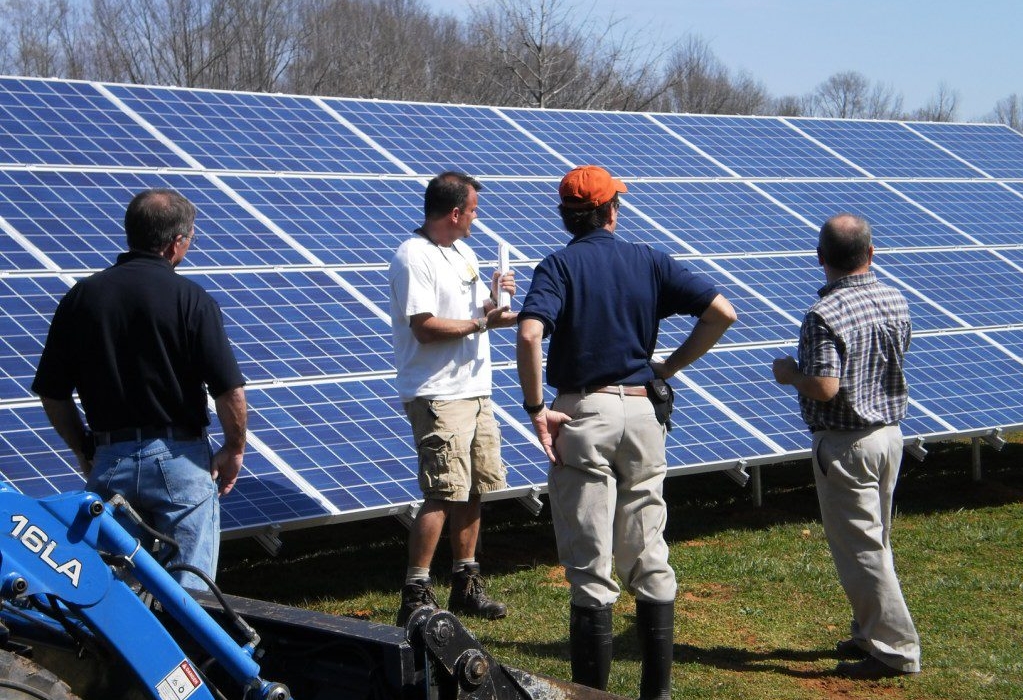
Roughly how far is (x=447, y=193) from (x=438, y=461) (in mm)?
1369

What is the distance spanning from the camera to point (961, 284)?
10992 millimetres

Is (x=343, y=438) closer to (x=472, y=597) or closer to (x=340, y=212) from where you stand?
(x=472, y=597)

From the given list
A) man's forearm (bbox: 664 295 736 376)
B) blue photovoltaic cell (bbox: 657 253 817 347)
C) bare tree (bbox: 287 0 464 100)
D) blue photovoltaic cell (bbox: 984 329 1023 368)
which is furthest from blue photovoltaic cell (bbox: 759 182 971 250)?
bare tree (bbox: 287 0 464 100)

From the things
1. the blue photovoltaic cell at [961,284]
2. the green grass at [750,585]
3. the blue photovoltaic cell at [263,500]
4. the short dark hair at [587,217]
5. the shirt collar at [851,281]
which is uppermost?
the short dark hair at [587,217]

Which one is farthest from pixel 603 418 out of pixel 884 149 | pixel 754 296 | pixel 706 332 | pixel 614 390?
pixel 884 149

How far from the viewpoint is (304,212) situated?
29.1ft

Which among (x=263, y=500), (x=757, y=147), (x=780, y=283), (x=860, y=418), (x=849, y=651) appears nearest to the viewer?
(x=860, y=418)

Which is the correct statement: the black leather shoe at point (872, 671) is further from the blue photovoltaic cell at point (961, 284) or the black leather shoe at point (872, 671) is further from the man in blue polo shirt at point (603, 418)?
the blue photovoltaic cell at point (961, 284)

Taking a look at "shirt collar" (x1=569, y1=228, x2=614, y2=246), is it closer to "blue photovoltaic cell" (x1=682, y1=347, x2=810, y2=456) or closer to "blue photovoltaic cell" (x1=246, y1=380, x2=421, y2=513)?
"blue photovoltaic cell" (x1=246, y1=380, x2=421, y2=513)

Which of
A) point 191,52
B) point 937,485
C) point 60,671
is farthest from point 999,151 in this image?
point 191,52

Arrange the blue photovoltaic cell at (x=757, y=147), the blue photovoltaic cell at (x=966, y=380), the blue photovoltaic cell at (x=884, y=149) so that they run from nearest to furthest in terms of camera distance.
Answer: the blue photovoltaic cell at (x=966, y=380) → the blue photovoltaic cell at (x=757, y=147) → the blue photovoltaic cell at (x=884, y=149)

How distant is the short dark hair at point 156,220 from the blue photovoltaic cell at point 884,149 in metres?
9.54

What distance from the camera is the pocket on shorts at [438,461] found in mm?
6297

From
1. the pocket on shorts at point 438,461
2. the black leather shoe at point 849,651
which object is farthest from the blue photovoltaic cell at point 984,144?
the pocket on shorts at point 438,461
